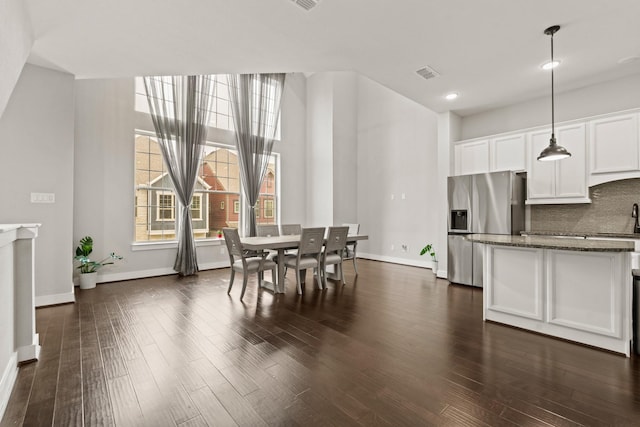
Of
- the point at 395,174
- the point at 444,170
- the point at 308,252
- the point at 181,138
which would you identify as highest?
the point at 181,138

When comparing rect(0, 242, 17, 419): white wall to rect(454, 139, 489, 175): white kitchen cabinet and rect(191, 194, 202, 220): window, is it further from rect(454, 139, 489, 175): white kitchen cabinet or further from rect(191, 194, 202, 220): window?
rect(454, 139, 489, 175): white kitchen cabinet

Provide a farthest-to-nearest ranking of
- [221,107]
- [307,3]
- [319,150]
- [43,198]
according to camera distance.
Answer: [319,150], [221,107], [43,198], [307,3]

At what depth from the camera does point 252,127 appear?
21.1 ft

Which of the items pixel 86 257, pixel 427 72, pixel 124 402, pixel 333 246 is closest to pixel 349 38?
pixel 427 72

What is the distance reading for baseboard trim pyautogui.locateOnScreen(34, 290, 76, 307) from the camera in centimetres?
355

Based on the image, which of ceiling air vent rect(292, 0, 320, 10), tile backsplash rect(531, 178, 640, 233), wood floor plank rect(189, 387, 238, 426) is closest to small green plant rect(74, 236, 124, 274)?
wood floor plank rect(189, 387, 238, 426)

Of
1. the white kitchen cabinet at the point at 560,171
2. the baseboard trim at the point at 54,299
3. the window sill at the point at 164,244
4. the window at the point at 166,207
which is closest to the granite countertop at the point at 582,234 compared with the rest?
the white kitchen cabinet at the point at 560,171

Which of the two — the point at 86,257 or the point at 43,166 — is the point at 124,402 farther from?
the point at 86,257

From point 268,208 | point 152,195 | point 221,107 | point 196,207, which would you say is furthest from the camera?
point 268,208

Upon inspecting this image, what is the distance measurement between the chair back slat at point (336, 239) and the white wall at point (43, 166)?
11.0ft

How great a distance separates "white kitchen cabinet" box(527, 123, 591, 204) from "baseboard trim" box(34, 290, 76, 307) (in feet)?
20.9

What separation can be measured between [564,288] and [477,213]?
2150 mm

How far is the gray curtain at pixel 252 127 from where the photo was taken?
6211 mm

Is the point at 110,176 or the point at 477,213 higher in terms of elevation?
the point at 110,176
